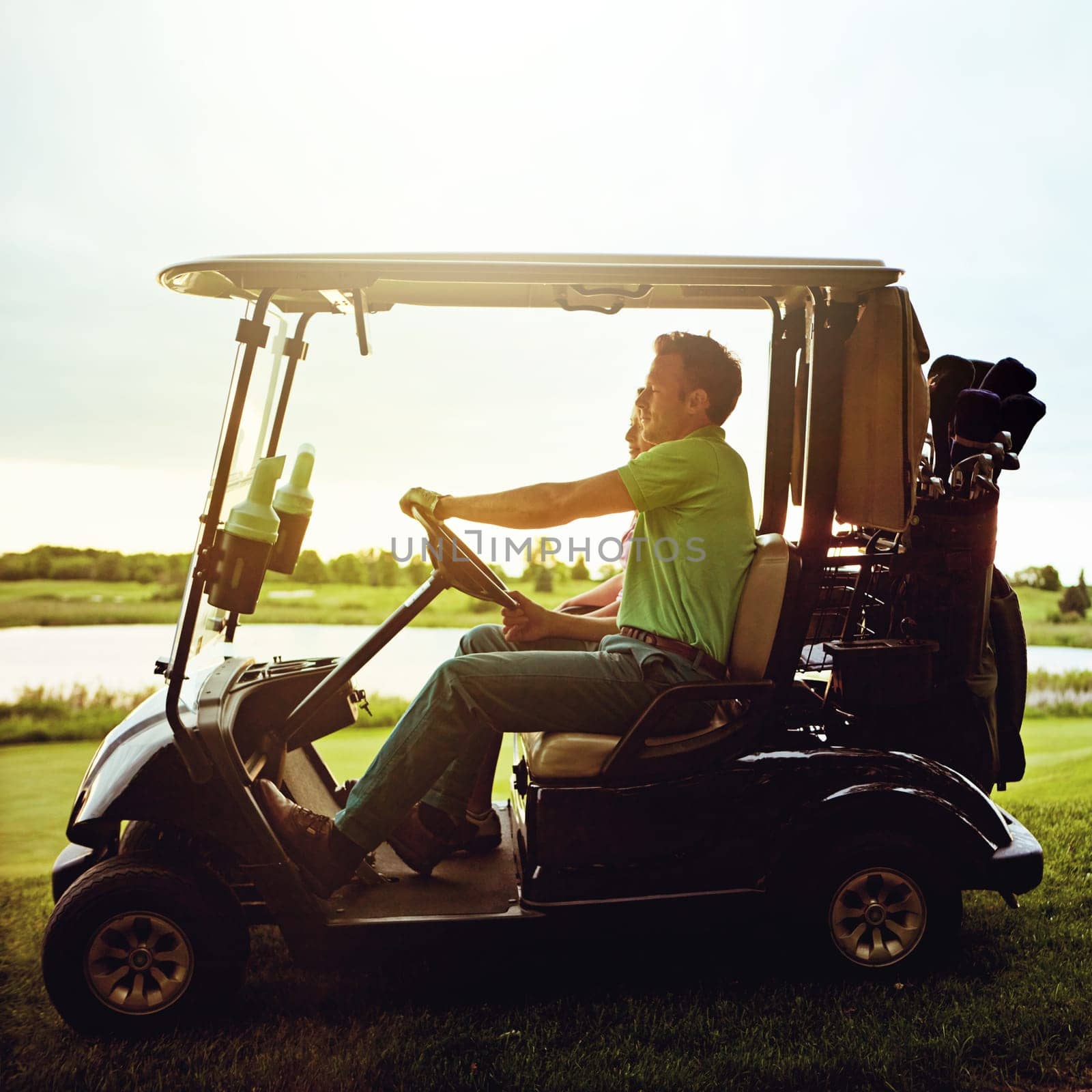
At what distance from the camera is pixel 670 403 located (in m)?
2.57

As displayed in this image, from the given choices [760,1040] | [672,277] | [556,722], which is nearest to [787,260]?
[672,277]

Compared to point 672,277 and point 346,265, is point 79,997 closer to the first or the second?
point 346,265

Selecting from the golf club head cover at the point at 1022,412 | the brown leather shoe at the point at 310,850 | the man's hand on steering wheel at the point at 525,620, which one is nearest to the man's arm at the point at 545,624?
the man's hand on steering wheel at the point at 525,620

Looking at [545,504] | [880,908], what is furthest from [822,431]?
[880,908]

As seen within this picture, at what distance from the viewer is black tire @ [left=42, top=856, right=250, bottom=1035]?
217 centimetres

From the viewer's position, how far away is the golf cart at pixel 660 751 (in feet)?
7.26

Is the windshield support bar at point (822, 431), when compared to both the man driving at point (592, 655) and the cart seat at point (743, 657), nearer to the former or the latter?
the cart seat at point (743, 657)

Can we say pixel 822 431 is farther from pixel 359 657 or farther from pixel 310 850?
pixel 310 850

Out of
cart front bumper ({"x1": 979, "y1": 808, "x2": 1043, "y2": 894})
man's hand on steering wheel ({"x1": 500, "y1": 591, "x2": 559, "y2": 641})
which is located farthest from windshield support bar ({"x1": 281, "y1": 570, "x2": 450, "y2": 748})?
cart front bumper ({"x1": 979, "y1": 808, "x2": 1043, "y2": 894})

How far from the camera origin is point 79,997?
218cm

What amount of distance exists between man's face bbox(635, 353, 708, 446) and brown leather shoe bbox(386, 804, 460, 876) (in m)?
1.27

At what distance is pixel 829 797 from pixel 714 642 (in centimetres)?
51

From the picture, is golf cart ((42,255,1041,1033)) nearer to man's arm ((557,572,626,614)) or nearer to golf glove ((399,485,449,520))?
golf glove ((399,485,449,520))

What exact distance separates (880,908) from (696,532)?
1.14 m
